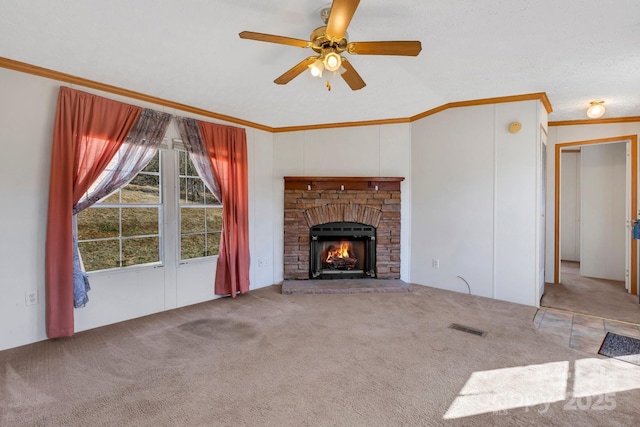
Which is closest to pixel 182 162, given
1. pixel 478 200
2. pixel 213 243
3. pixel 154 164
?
pixel 154 164

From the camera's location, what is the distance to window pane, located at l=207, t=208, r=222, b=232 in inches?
164

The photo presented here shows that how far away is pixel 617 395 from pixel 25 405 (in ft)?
12.2

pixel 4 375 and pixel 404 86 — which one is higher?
pixel 404 86

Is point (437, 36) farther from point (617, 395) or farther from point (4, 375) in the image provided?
point (4, 375)

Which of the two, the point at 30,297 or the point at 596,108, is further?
the point at 596,108

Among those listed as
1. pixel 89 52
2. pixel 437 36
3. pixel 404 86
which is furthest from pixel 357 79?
pixel 89 52

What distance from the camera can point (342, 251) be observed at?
4.93 meters

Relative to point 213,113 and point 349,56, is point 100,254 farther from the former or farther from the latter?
point 349,56

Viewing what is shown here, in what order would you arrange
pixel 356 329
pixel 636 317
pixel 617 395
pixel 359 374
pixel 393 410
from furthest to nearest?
pixel 636 317 → pixel 356 329 → pixel 359 374 → pixel 617 395 → pixel 393 410

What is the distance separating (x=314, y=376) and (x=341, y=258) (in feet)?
8.93

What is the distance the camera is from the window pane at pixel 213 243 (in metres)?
4.14

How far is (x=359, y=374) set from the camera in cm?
226

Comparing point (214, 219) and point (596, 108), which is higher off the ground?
point (596, 108)

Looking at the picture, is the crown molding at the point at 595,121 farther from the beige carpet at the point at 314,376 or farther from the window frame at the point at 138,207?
the window frame at the point at 138,207
